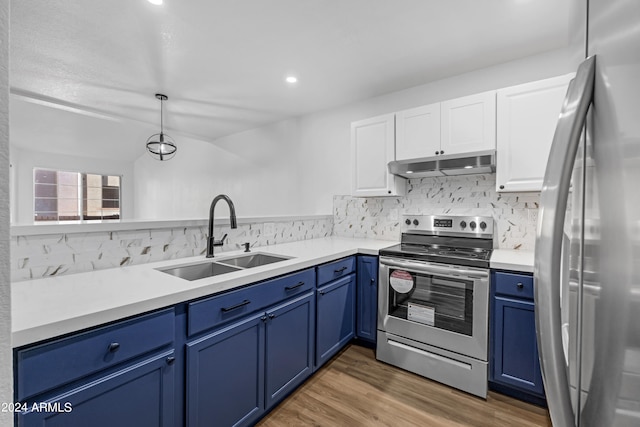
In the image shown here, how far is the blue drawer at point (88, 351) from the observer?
2.75ft

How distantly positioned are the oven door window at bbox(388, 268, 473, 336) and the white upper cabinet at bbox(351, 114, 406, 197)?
89 cm

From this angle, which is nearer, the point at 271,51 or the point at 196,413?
the point at 196,413

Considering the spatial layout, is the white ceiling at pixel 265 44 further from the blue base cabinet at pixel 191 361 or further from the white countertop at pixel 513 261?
the blue base cabinet at pixel 191 361

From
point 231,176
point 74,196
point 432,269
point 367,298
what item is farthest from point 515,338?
point 74,196

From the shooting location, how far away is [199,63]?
8.79 feet

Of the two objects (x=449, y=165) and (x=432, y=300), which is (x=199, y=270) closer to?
(x=432, y=300)

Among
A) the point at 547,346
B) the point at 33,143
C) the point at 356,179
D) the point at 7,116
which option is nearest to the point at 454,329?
the point at 356,179

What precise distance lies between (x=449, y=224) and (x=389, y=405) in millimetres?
1550

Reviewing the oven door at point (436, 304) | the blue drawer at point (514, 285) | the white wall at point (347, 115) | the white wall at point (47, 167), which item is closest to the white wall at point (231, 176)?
the white wall at point (347, 115)

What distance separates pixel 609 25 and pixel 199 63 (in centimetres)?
300

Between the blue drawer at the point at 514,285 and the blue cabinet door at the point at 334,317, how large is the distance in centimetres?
107

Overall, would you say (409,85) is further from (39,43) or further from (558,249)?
(39,43)

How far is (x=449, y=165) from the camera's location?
2.29 meters

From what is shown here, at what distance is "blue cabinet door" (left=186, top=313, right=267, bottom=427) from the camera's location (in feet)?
4.10
